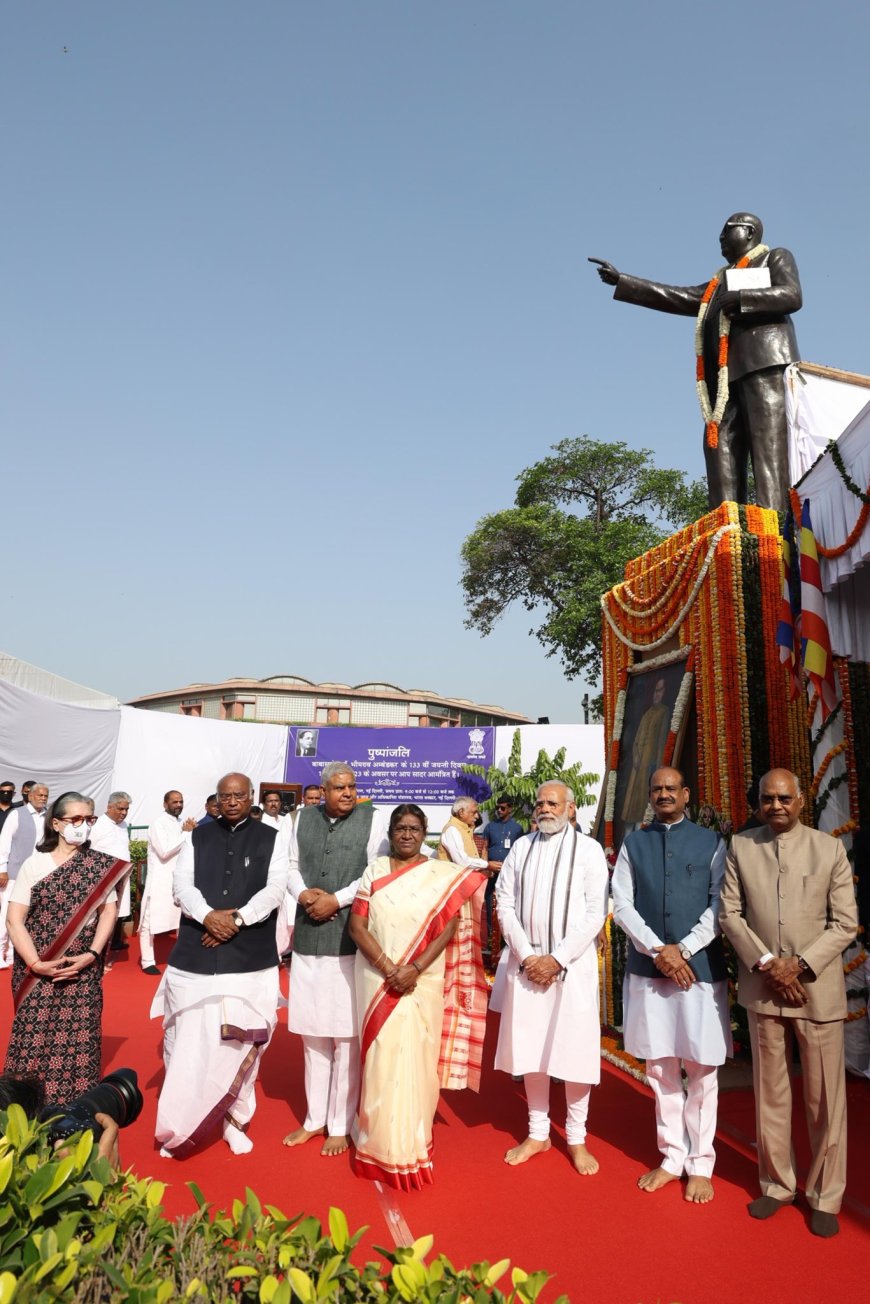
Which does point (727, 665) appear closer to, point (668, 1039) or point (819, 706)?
point (819, 706)

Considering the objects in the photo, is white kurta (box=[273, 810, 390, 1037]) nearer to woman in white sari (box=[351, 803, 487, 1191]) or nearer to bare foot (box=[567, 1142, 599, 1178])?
woman in white sari (box=[351, 803, 487, 1191])

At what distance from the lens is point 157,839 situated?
8.14 m

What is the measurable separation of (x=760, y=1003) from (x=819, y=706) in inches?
75.7

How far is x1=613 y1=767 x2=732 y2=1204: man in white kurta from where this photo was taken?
3633 millimetres

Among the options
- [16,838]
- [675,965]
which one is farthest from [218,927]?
[16,838]

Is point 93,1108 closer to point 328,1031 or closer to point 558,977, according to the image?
point 328,1031

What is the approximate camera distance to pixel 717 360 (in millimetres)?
6410

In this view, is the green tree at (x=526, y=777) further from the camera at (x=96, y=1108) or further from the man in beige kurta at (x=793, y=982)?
the camera at (x=96, y=1108)

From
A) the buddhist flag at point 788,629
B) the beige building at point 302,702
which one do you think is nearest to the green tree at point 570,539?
the beige building at point 302,702

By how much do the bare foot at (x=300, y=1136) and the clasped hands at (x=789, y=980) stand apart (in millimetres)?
2192

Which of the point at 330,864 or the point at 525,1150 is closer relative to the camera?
the point at 525,1150

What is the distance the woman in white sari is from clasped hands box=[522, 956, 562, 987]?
28 centimetres

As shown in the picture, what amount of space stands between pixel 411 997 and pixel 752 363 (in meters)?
4.68

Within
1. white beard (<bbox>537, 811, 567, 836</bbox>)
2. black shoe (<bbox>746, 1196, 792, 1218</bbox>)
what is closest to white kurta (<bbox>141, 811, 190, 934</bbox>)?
white beard (<bbox>537, 811, 567, 836</bbox>)
